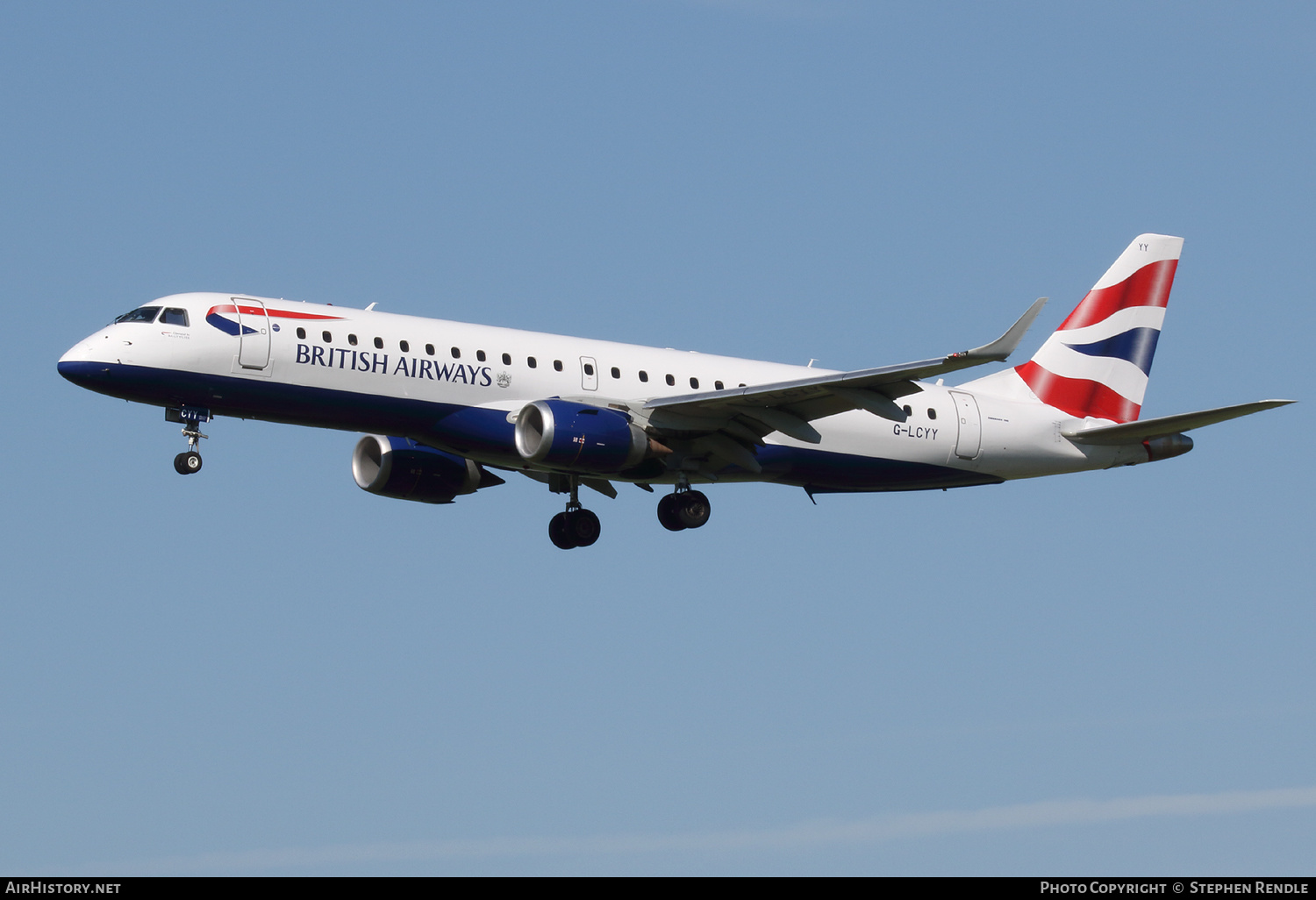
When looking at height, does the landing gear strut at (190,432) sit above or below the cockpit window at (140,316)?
below

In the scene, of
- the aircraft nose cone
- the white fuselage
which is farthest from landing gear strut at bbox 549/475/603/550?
the aircraft nose cone

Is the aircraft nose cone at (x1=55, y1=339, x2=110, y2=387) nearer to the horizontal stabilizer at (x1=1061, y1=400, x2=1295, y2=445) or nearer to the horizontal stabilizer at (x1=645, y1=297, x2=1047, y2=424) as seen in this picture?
the horizontal stabilizer at (x1=645, y1=297, x2=1047, y2=424)

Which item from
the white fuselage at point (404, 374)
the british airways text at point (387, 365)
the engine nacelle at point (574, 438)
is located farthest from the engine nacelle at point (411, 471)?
the engine nacelle at point (574, 438)

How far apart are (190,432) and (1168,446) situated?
2337cm

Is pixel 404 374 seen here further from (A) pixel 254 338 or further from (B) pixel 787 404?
(B) pixel 787 404

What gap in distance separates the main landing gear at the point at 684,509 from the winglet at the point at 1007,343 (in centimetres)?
893

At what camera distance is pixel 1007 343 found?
34562mm

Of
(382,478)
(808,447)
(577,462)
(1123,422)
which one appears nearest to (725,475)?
(808,447)

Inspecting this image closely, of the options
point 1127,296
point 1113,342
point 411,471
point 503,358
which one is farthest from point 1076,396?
point 411,471

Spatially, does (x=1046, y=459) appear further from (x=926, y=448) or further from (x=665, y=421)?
(x=665, y=421)

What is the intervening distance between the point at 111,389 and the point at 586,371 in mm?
10080

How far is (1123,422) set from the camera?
4634cm

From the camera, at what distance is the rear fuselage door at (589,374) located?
132 ft

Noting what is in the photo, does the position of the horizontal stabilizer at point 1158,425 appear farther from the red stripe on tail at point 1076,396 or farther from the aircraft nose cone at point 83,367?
the aircraft nose cone at point 83,367
